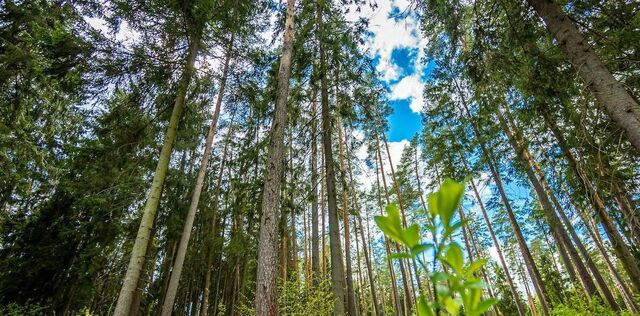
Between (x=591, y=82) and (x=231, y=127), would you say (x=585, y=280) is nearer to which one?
(x=591, y=82)

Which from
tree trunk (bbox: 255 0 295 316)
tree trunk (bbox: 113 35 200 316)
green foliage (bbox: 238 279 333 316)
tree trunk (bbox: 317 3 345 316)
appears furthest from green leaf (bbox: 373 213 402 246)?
green foliage (bbox: 238 279 333 316)

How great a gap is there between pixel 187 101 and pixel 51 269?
6.31 meters

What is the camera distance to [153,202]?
5887mm

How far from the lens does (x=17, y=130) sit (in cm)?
583

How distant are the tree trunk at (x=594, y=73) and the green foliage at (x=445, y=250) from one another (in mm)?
3053

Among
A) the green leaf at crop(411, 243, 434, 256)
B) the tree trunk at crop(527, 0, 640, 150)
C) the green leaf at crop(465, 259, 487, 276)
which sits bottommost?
the green leaf at crop(465, 259, 487, 276)

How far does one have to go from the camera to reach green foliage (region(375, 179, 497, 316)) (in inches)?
19.7

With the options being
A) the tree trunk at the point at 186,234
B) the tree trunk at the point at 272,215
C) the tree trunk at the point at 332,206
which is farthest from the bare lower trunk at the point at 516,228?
the tree trunk at the point at 186,234

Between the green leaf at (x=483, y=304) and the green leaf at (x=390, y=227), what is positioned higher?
the green leaf at (x=390, y=227)

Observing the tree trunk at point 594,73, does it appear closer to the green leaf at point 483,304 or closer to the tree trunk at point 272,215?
the green leaf at point 483,304

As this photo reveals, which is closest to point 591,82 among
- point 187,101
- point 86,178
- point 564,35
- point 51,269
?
point 564,35

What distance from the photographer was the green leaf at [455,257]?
1.71ft

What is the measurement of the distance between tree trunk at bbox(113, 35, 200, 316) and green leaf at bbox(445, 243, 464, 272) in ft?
19.6

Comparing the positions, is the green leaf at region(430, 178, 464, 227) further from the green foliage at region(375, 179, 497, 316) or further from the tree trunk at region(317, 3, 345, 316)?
the tree trunk at region(317, 3, 345, 316)
